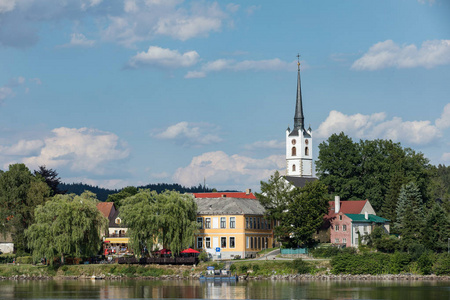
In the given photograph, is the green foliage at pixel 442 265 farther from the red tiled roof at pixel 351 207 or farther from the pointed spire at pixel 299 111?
the pointed spire at pixel 299 111

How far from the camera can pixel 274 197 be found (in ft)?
289

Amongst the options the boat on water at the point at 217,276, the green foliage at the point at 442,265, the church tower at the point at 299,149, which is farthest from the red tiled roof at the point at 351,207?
the church tower at the point at 299,149

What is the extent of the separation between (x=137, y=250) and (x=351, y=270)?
74.0 ft

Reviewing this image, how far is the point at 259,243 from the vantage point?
8950cm

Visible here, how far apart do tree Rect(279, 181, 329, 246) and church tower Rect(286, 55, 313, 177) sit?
4046 centimetres

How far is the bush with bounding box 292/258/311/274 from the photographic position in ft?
250

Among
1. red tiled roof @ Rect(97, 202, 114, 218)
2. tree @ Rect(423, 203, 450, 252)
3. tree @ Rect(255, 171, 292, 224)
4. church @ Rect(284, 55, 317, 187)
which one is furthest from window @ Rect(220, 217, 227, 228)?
church @ Rect(284, 55, 317, 187)

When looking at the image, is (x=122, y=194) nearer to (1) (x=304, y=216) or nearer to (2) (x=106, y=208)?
(2) (x=106, y=208)

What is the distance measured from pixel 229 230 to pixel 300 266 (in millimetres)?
13424

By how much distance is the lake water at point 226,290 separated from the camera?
188 feet

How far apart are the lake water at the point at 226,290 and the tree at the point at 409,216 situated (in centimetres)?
1157

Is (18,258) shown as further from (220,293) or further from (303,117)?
(303,117)

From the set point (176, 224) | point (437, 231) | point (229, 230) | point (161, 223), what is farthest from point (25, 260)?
point (437, 231)

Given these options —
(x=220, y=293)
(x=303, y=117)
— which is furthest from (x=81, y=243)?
(x=303, y=117)
